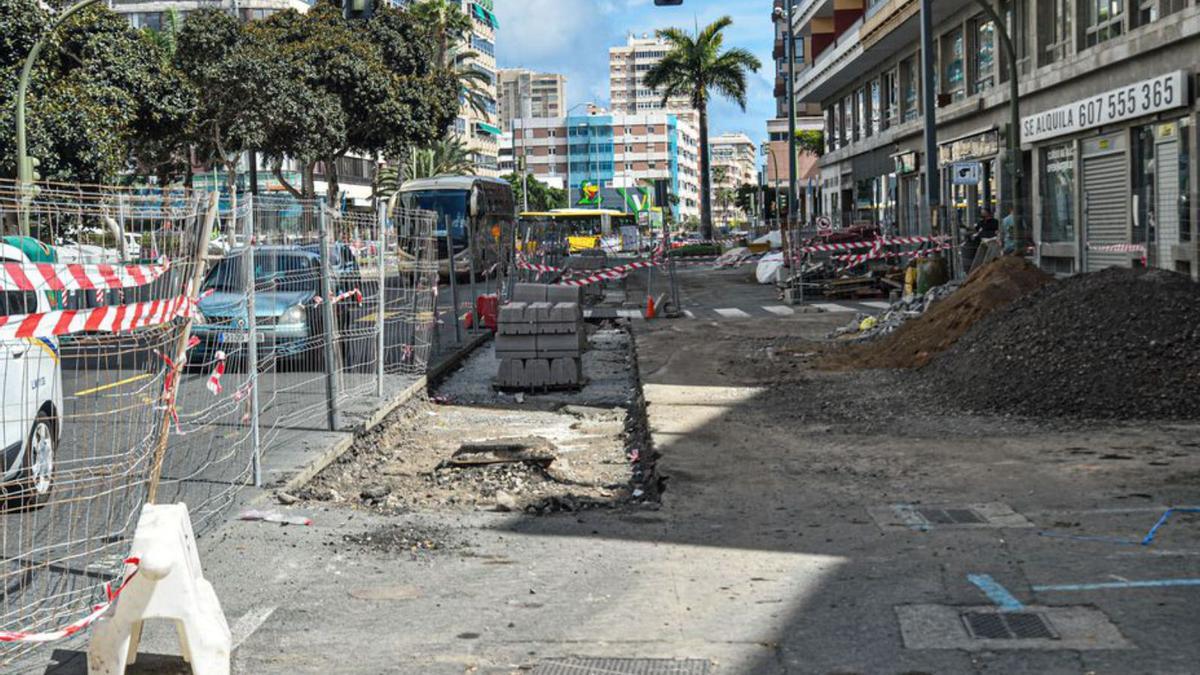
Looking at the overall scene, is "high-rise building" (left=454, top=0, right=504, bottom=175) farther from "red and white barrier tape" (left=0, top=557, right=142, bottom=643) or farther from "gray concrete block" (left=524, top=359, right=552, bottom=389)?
"red and white barrier tape" (left=0, top=557, right=142, bottom=643)

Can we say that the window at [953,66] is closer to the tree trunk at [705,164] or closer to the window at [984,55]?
the window at [984,55]

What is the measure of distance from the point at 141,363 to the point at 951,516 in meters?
4.55

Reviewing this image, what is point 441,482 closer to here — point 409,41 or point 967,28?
point 967,28

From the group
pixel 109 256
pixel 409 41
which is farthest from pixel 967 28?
pixel 109 256

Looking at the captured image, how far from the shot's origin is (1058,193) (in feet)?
102

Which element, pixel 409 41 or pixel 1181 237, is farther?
pixel 409 41

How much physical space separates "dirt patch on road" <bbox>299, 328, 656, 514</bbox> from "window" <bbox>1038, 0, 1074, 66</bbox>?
17686 mm

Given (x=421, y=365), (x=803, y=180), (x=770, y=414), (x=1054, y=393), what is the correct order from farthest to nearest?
(x=803, y=180)
(x=421, y=365)
(x=770, y=414)
(x=1054, y=393)

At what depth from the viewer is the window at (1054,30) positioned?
1157 inches

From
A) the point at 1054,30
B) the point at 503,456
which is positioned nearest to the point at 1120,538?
the point at 503,456

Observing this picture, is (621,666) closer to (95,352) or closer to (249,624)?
(249,624)

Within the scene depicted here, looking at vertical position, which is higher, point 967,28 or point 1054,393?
point 967,28

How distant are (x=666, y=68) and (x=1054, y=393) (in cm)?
6584

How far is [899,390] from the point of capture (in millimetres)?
13836
